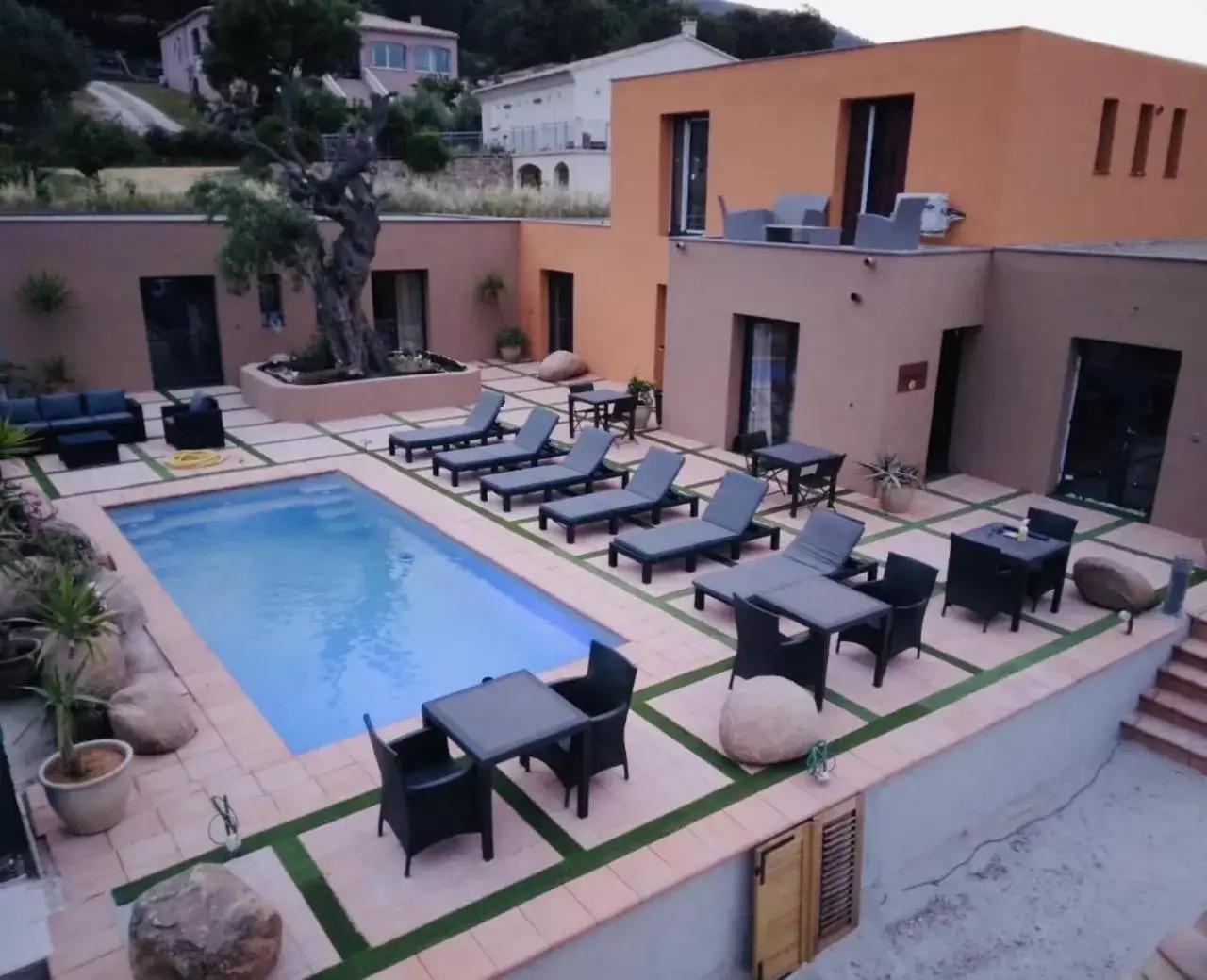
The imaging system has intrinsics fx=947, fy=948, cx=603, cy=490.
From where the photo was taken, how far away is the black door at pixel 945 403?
13117mm

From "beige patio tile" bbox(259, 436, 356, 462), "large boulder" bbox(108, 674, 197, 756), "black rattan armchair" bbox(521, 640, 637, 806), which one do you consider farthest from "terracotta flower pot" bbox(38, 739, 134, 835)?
"beige patio tile" bbox(259, 436, 356, 462)

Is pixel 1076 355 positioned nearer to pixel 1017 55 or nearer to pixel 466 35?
pixel 1017 55

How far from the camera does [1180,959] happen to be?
4941 millimetres

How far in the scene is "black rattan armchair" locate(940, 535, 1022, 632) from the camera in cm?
866

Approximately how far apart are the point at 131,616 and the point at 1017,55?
12002 mm

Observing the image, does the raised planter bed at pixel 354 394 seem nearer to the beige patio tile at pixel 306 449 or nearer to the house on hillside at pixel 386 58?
the beige patio tile at pixel 306 449

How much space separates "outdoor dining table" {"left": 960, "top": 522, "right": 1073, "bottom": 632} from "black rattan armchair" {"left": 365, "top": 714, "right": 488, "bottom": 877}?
5.49 m

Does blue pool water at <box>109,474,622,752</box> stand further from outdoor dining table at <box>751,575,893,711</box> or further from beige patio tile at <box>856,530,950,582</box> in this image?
beige patio tile at <box>856,530,950,582</box>

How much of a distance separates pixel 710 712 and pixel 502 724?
6.85 ft

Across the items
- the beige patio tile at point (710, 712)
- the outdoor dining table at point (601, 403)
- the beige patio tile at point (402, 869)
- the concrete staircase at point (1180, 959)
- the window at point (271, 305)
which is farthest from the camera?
the window at point (271, 305)

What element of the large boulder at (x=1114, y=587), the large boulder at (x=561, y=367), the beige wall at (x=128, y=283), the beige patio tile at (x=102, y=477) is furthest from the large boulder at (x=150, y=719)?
the large boulder at (x=561, y=367)

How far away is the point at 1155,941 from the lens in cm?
642

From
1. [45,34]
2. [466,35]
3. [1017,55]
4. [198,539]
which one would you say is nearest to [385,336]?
[198,539]

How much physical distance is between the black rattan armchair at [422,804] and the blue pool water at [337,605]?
1.88m
